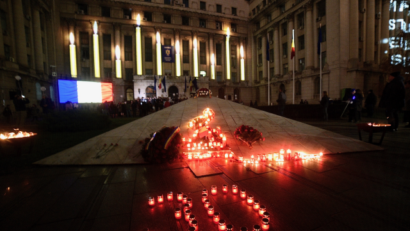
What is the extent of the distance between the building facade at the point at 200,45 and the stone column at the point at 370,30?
11cm

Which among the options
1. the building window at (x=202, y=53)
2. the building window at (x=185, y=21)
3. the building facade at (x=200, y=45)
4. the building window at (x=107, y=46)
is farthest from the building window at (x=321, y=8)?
the building window at (x=107, y=46)

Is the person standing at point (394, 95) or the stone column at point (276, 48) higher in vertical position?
Result: the stone column at point (276, 48)

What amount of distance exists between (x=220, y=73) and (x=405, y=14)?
1275 inches

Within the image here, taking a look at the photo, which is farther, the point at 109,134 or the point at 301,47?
the point at 301,47

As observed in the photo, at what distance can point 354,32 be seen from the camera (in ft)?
83.9

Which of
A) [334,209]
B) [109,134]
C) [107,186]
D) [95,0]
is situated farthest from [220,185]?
[95,0]

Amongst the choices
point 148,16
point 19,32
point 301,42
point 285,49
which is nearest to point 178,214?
point 19,32

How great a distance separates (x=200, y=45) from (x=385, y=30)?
31743 mm

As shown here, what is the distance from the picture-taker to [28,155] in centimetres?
558

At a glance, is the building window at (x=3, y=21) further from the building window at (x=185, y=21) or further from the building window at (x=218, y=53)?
the building window at (x=218, y=53)

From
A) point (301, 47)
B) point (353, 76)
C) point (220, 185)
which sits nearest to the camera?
point (220, 185)

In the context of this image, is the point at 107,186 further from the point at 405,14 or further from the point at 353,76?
the point at 405,14

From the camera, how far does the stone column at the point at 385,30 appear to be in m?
28.3

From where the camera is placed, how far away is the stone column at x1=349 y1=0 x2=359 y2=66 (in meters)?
25.3
